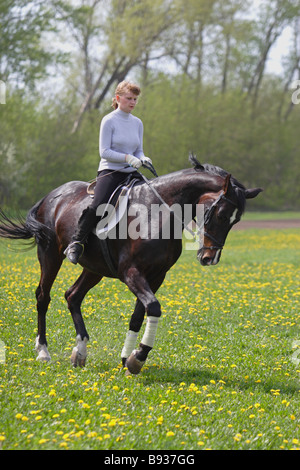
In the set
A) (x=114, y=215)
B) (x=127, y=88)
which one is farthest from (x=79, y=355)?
(x=127, y=88)

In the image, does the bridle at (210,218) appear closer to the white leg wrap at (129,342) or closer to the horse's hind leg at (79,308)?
the white leg wrap at (129,342)

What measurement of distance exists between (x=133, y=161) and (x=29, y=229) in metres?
2.07

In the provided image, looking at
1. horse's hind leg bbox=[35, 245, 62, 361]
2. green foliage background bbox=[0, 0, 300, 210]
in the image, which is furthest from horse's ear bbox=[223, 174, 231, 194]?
green foliage background bbox=[0, 0, 300, 210]

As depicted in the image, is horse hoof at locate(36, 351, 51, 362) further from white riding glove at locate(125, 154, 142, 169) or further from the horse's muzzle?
white riding glove at locate(125, 154, 142, 169)

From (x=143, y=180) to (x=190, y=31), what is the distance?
39014mm

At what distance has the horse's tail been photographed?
6.96m

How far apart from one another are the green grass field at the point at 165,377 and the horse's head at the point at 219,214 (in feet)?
4.64

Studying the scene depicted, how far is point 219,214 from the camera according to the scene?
5.31 meters

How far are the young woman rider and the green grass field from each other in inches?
59.9

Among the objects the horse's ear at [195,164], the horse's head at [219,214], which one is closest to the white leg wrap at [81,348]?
the horse's head at [219,214]

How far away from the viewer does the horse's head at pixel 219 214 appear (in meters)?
5.30

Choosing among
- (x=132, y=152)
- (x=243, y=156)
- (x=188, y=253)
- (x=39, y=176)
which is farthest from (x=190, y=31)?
(x=132, y=152)

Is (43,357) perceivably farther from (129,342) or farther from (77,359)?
(129,342)

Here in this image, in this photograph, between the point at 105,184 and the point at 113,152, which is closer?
the point at 113,152
